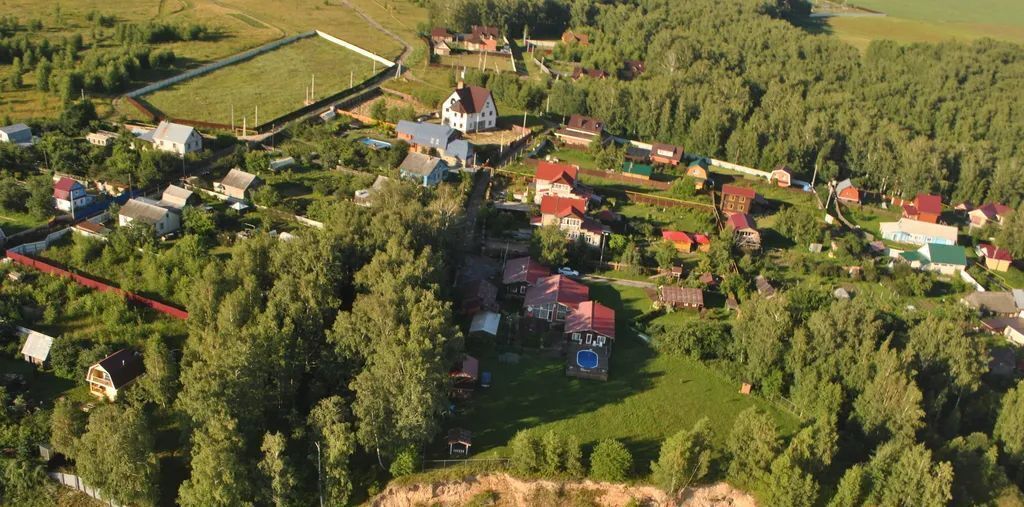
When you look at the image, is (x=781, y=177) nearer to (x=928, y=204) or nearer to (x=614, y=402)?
(x=928, y=204)

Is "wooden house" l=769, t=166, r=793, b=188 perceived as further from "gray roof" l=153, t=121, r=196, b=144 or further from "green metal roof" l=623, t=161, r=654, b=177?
"gray roof" l=153, t=121, r=196, b=144

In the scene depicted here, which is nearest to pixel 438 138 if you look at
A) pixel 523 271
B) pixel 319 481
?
pixel 523 271

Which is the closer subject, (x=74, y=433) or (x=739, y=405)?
(x=74, y=433)

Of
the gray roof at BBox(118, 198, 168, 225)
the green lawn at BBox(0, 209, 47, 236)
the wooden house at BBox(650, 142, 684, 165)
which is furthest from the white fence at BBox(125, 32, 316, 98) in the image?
the wooden house at BBox(650, 142, 684, 165)

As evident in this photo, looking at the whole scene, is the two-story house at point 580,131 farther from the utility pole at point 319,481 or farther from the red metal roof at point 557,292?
the utility pole at point 319,481

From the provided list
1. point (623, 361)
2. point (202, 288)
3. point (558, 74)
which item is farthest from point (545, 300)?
point (558, 74)

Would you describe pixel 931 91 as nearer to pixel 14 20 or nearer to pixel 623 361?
pixel 623 361
